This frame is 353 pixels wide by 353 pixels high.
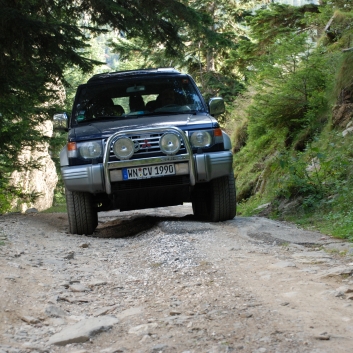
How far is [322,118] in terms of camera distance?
1320cm

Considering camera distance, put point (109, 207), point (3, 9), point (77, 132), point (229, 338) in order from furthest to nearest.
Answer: point (3, 9) < point (109, 207) < point (77, 132) < point (229, 338)

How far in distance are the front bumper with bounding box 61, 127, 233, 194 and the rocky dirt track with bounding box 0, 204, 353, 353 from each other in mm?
813

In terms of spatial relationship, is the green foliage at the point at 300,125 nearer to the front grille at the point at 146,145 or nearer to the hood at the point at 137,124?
the hood at the point at 137,124

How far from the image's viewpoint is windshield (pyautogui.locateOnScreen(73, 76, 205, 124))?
8.94m

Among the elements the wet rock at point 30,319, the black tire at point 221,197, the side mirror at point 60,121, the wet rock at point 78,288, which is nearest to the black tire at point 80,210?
the side mirror at point 60,121

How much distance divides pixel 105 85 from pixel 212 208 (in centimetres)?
241

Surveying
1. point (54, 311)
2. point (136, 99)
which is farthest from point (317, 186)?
point (54, 311)

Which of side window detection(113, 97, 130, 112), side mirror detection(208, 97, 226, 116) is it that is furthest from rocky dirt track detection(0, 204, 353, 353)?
side window detection(113, 97, 130, 112)

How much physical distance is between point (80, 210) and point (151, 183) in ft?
3.44

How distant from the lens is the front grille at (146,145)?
783 centimetres

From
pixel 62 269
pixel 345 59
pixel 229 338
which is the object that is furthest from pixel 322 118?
pixel 229 338

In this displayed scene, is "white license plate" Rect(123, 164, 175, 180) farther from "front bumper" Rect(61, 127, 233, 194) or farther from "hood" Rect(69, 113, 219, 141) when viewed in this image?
"hood" Rect(69, 113, 219, 141)

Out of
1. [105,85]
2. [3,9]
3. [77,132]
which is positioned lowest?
[77,132]

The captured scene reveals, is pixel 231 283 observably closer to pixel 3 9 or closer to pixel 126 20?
pixel 3 9
